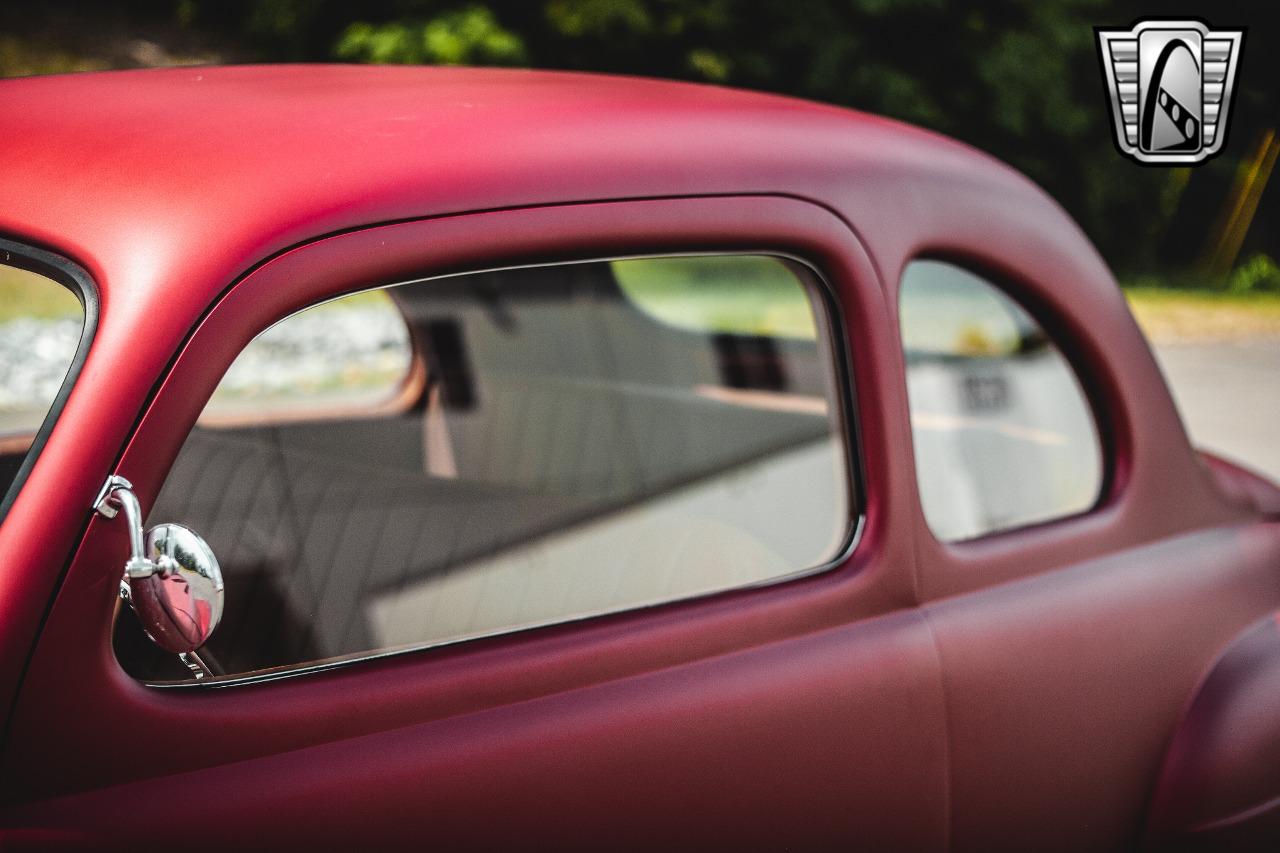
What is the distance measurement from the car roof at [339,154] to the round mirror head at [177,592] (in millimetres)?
223

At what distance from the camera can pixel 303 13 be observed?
18.8 metres

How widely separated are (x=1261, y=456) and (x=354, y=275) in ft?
23.7

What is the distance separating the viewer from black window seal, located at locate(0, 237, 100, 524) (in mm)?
1087

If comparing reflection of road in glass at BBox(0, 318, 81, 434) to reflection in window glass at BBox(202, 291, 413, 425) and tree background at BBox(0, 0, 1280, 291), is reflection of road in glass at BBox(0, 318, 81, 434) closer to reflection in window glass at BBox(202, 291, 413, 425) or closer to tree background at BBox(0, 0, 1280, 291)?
reflection in window glass at BBox(202, 291, 413, 425)

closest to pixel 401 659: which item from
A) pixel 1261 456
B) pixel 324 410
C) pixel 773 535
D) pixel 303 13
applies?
pixel 773 535

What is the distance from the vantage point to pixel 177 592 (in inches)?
41.6

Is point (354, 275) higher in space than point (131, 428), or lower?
higher

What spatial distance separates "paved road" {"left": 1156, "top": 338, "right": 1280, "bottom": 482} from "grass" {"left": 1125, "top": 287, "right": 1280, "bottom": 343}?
51 centimetres

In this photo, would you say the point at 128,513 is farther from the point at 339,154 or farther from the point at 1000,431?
the point at 1000,431

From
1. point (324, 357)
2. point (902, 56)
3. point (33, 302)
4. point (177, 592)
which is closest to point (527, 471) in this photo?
point (177, 592)

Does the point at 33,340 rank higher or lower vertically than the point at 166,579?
lower

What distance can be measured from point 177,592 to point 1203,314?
14901mm

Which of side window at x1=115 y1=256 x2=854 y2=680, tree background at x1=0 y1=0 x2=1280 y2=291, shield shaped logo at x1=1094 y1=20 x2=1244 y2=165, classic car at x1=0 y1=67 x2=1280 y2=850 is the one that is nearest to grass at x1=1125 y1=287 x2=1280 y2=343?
tree background at x1=0 y1=0 x2=1280 y2=291

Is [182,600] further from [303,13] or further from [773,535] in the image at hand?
[303,13]
